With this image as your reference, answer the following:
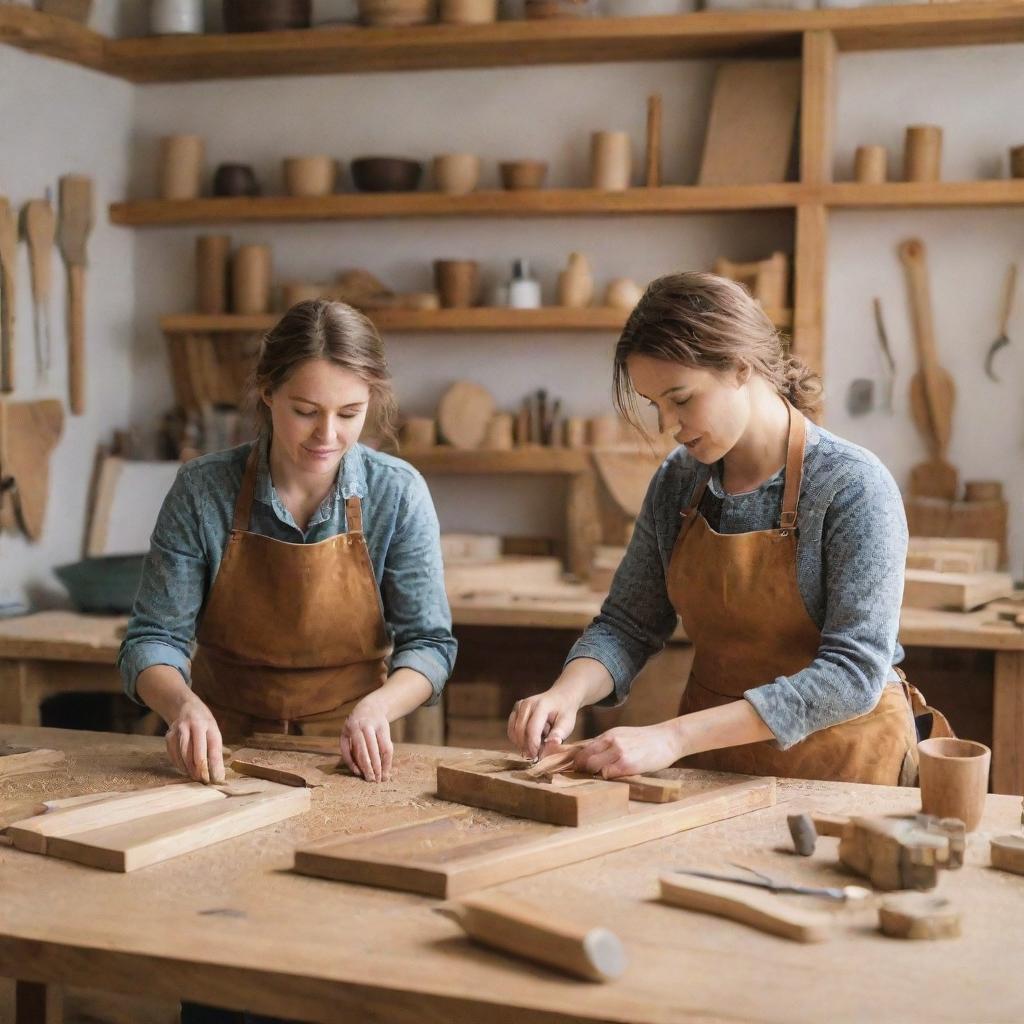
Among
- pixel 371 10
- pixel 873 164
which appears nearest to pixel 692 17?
pixel 873 164

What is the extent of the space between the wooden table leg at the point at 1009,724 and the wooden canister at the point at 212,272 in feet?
9.79

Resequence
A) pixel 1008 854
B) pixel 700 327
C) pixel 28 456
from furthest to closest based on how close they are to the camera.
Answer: pixel 28 456 → pixel 700 327 → pixel 1008 854

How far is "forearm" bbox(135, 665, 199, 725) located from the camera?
8.23 feet

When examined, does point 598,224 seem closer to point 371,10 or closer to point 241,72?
point 371,10

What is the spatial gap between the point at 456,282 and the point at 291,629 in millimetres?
2231

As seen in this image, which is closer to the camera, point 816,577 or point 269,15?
point 816,577

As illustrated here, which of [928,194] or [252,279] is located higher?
[928,194]

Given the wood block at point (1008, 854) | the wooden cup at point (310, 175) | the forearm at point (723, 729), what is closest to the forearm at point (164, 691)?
the forearm at point (723, 729)

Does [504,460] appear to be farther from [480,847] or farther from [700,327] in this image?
[480,847]

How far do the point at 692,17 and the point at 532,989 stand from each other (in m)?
3.65

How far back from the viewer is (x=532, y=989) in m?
1.52

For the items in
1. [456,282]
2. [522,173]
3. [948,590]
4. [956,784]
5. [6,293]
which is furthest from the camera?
[456,282]

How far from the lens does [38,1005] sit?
8.02 feet

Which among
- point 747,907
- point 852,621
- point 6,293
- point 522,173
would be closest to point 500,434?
point 522,173
